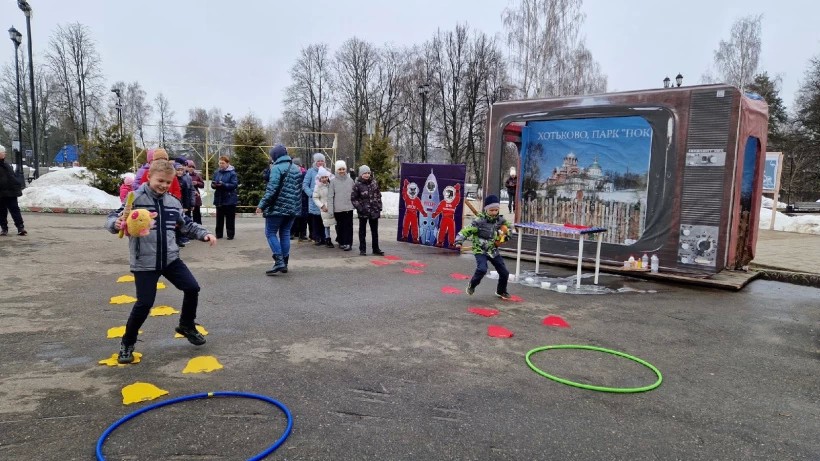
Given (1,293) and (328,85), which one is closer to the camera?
(1,293)

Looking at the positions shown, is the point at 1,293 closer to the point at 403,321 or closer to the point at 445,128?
the point at 403,321

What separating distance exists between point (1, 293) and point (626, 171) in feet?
30.9

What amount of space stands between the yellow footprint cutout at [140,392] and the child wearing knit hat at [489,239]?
4181 millimetres

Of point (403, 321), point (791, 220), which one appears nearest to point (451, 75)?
point (791, 220)

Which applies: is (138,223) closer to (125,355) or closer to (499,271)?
(125,355)

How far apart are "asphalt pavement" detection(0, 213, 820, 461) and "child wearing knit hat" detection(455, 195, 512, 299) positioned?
353mm

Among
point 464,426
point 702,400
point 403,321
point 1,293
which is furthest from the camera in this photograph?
point 1,293

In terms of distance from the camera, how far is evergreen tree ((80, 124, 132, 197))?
20141mm

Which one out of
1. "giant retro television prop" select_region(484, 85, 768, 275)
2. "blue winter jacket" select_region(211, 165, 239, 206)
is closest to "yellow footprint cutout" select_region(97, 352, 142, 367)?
"blue winter jacket" select_region(211, 165, 239, 206)

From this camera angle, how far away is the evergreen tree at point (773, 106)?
39.5m

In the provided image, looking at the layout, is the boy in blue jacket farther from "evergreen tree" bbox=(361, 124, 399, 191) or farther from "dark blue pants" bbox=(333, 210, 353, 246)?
"evergreen tree" bbox=(361, 124, 399, 191)

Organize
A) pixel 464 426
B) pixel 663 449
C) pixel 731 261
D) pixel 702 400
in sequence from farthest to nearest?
1. pixel 731 261
2. pixel 702 400
3. pixel 464 426
4. pixel 663 449

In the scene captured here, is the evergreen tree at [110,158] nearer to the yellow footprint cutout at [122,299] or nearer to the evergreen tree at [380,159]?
the evergreen tree at [380,159]

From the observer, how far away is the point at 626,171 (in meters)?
8.80
